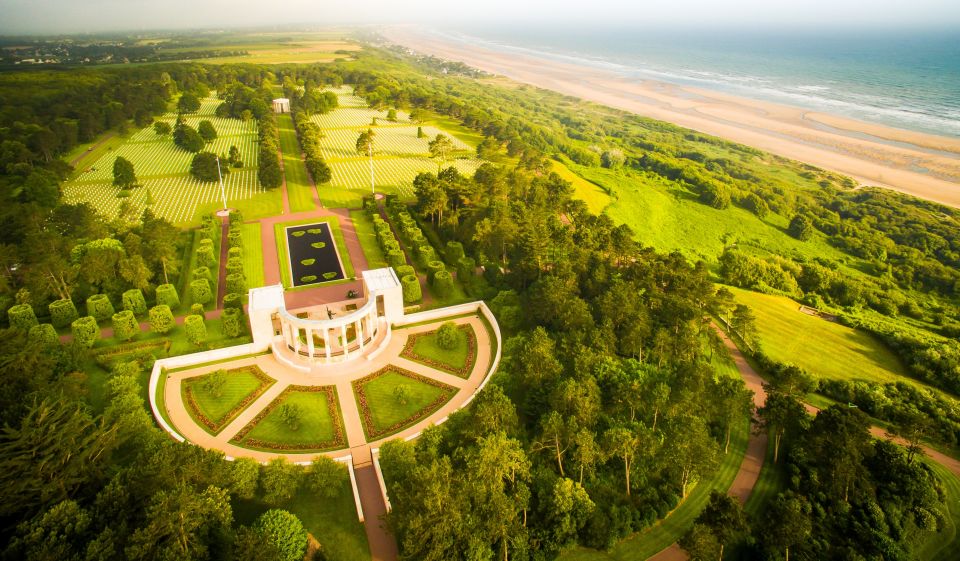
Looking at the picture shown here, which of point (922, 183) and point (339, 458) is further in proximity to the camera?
point (922, 183)

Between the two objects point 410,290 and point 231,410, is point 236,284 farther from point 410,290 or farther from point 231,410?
point 410,290

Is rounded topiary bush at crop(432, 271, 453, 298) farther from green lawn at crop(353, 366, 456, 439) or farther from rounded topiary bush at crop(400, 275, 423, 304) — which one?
green lawn at crop(353, 366, 456, 439)

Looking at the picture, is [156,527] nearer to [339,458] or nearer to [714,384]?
[339,458]

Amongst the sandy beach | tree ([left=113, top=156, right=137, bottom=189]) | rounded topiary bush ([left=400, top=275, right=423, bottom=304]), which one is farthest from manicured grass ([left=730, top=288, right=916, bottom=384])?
tree ([left=113, top=156, right=137, bottom=189])

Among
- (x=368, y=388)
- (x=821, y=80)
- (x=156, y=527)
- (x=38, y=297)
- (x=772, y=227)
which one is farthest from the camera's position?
(x=821, y=80)

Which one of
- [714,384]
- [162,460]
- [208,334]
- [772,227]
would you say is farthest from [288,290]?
[772,227]

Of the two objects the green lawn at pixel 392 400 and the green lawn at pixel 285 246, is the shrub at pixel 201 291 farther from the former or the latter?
the green lawn at pixel 392 400

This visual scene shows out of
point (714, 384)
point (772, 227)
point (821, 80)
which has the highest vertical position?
point (821, 80)
